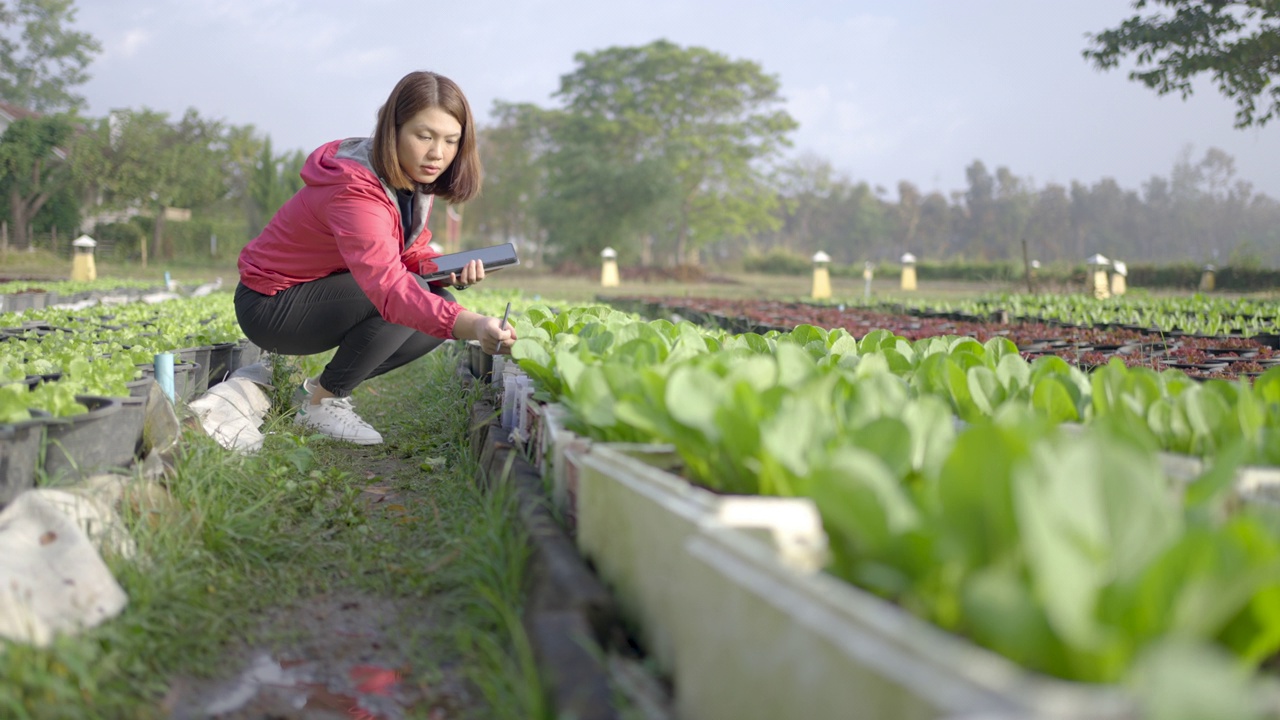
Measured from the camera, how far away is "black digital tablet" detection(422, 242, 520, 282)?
3.60m

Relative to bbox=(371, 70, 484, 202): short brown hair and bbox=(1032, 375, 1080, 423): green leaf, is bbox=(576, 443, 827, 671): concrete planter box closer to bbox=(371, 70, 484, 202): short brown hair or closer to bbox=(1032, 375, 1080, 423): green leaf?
bbox=(1032, 375, 1080, 423): green leaf

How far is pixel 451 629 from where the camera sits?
182 cm

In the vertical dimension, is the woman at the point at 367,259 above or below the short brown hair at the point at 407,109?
below

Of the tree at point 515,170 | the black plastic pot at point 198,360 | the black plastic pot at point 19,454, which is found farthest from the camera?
the tree at point 515,170

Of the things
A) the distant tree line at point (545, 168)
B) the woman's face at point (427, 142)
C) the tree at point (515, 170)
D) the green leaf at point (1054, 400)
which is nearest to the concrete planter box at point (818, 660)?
the green leaf at point (1054, 400)

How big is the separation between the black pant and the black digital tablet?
0.11m

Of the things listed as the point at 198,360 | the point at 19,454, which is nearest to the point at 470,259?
the point at 198,360

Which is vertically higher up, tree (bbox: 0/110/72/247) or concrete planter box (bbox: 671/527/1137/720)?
tree (bbox: 0/110/72/247)

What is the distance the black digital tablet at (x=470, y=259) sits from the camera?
3.60m

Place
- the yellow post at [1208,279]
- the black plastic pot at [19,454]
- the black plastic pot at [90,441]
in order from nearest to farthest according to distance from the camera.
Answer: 1. the black plastic pot at [19,454]
2. the black plastic pot at [90,441]
3. the yellow post at [1208,279]

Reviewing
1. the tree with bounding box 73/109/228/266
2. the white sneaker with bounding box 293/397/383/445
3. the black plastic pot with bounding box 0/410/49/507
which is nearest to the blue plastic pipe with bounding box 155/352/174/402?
the white sneaker with bounding box 293/397/383/445

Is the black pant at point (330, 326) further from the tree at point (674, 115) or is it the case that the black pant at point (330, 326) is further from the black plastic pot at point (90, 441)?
the tree at point (674, 115)

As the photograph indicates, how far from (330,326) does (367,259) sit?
86 centimetres

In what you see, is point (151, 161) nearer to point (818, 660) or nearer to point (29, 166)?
point (29, 166)
